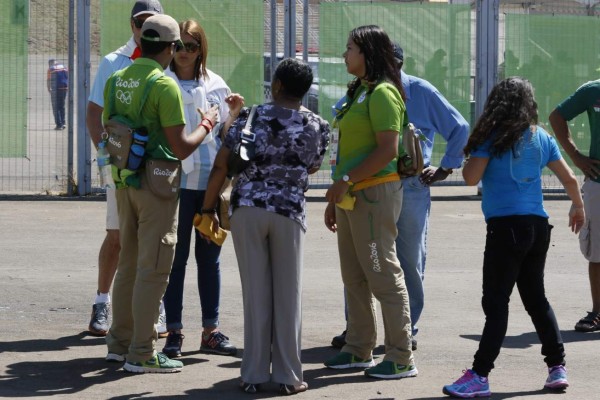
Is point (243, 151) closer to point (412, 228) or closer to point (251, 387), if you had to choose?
point (251, 387)

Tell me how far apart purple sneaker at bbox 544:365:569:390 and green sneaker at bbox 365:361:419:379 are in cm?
77

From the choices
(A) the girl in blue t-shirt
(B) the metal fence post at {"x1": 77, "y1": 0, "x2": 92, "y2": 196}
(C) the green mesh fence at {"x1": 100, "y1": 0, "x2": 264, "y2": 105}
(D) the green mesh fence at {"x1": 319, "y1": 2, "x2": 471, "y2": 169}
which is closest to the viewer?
(A) the girl in blue t-shirt

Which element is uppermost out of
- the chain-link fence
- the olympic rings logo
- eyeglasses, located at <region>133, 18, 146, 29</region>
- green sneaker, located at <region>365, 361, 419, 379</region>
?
the chain-link fence

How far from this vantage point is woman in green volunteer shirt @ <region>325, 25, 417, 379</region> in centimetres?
636

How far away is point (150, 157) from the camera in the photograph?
6402 mm

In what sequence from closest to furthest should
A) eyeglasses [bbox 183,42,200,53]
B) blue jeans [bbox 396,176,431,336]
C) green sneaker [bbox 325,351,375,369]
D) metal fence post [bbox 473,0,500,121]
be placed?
green sneaker [bbox 325,351,375,369] < eyeglasses [bbox 183,42,200,53] < blue jeans [bbox 396,176,431,336] < metal fence post [bbox 473,0,500,121]

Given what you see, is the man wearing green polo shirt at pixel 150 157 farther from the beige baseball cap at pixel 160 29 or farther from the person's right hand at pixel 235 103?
the person's right hand at pixel 235 103

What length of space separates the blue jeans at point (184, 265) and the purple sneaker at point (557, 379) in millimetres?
2036

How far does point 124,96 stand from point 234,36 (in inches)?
312

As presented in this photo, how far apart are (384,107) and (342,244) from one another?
0.89 metres

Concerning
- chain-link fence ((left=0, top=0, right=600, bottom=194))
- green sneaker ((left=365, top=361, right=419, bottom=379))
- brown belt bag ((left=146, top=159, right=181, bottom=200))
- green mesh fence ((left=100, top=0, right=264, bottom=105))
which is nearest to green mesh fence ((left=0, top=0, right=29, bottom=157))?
chain-link fence ((left=0, top=0, right=600, bottom=194))

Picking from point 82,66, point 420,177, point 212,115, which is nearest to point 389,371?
point 420,177

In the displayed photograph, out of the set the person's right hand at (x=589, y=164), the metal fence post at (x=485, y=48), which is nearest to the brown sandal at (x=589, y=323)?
the person's right hand at (x=589, y=164)

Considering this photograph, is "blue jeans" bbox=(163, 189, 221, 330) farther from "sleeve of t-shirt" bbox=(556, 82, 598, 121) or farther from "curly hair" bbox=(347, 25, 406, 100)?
"sleeve of t-shirt" bbox=(556, 82, 598, 121)
